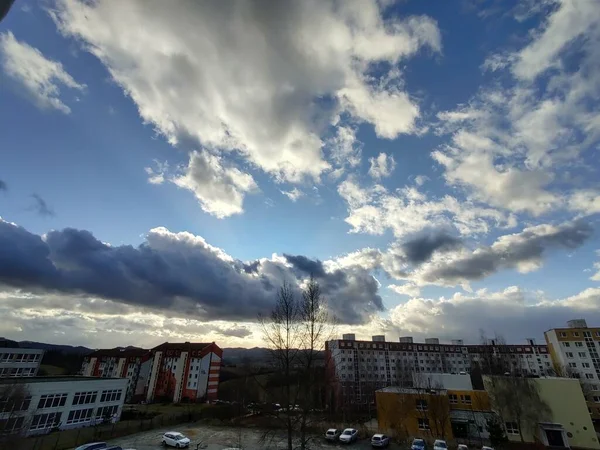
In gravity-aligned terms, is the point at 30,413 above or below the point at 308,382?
below

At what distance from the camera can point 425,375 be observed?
49.6m

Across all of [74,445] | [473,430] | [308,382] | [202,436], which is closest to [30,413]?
[74,445]

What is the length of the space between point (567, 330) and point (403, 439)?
55059 mm

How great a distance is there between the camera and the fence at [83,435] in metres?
27.3

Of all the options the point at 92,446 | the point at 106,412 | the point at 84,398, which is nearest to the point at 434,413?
the point at 92,446

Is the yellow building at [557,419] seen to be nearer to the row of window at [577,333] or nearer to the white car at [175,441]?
the white car at [175,441]

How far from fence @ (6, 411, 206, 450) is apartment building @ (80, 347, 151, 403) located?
4001 cm

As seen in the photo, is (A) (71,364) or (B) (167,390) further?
(A) (71,364)

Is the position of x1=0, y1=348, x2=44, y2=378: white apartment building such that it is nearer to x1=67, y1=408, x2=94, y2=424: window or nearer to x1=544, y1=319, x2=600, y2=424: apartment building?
x1=67, y1=408, x2=94, y2=424: window

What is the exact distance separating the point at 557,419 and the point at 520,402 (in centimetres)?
402

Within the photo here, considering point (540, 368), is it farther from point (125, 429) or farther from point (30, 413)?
A: point (30, 413)

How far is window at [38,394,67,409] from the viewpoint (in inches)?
1318

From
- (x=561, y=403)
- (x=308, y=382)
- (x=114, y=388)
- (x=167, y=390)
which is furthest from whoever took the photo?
(x=167, y=390)

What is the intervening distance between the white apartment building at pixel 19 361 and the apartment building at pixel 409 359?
63950 mm
